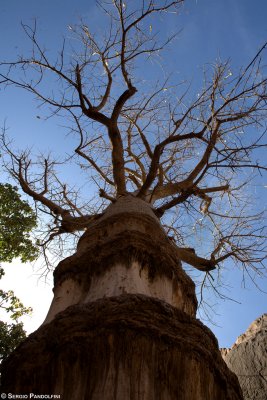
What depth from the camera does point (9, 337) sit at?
6.77 m

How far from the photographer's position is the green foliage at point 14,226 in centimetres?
744

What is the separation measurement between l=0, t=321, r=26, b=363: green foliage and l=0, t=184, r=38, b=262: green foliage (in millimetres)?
1408

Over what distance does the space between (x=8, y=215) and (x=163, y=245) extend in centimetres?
574

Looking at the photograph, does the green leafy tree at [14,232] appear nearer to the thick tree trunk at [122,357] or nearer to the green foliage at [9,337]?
the green foliage at [9,337]

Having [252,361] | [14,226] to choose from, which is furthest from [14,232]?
[252,361]

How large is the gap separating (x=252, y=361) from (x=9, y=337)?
4.75 metres

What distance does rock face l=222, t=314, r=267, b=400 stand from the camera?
4.03 meters

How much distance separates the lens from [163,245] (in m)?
2.65

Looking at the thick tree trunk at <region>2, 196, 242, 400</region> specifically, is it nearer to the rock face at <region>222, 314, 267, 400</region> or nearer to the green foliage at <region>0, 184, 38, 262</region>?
the rock face at <region>222, 314, 267, 400</region>

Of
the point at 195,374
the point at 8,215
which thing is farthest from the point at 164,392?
the point at 8,215

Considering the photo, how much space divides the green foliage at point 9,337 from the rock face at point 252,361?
4.14 metres

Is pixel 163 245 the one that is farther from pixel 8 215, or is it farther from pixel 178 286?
pixel 8 215

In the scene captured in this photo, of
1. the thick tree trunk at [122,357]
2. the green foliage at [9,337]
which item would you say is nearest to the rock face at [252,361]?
the thick tree trunk at [122,357]

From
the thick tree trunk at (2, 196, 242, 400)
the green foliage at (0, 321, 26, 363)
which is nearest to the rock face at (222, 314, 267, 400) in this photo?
the thick tree trunk at (2, 196, 242, 400)
